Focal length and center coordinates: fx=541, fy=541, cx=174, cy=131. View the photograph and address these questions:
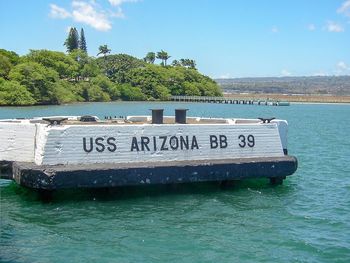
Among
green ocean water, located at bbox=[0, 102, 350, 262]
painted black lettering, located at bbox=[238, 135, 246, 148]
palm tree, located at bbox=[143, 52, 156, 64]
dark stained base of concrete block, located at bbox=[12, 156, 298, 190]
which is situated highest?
palm tree, located at bbox=[143, 52, 156, 64]

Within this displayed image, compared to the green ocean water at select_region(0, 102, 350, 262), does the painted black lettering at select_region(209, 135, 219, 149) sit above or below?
above

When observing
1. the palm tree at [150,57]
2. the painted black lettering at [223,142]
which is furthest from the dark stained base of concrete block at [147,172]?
the palm tree at [150,57]

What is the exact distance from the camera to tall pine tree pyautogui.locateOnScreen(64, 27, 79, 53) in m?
161

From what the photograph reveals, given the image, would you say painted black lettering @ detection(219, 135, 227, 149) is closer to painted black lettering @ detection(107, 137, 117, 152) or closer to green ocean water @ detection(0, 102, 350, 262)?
green ocean water @ detection(0, 102, 350, 262)

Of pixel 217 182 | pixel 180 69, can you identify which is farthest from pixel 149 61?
pixel 217 182

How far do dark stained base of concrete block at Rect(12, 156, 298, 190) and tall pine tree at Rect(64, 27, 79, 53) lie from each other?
14979 centimetres

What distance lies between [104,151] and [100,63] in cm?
15569

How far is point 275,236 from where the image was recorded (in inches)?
494

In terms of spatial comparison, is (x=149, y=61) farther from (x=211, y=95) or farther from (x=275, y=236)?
(x=275, y=236)

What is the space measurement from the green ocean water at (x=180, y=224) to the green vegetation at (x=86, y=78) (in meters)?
81.9

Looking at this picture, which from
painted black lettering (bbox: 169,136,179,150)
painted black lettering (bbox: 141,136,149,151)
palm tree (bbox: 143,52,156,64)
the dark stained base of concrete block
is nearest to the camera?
the dark stained base of concrete block

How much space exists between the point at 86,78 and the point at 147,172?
413ft

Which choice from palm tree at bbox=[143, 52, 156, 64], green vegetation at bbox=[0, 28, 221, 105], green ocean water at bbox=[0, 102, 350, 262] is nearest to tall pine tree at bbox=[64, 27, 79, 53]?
green vegetation at bbox=[0, 28, 221, 105]

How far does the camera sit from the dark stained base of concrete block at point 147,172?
46.7 feet
